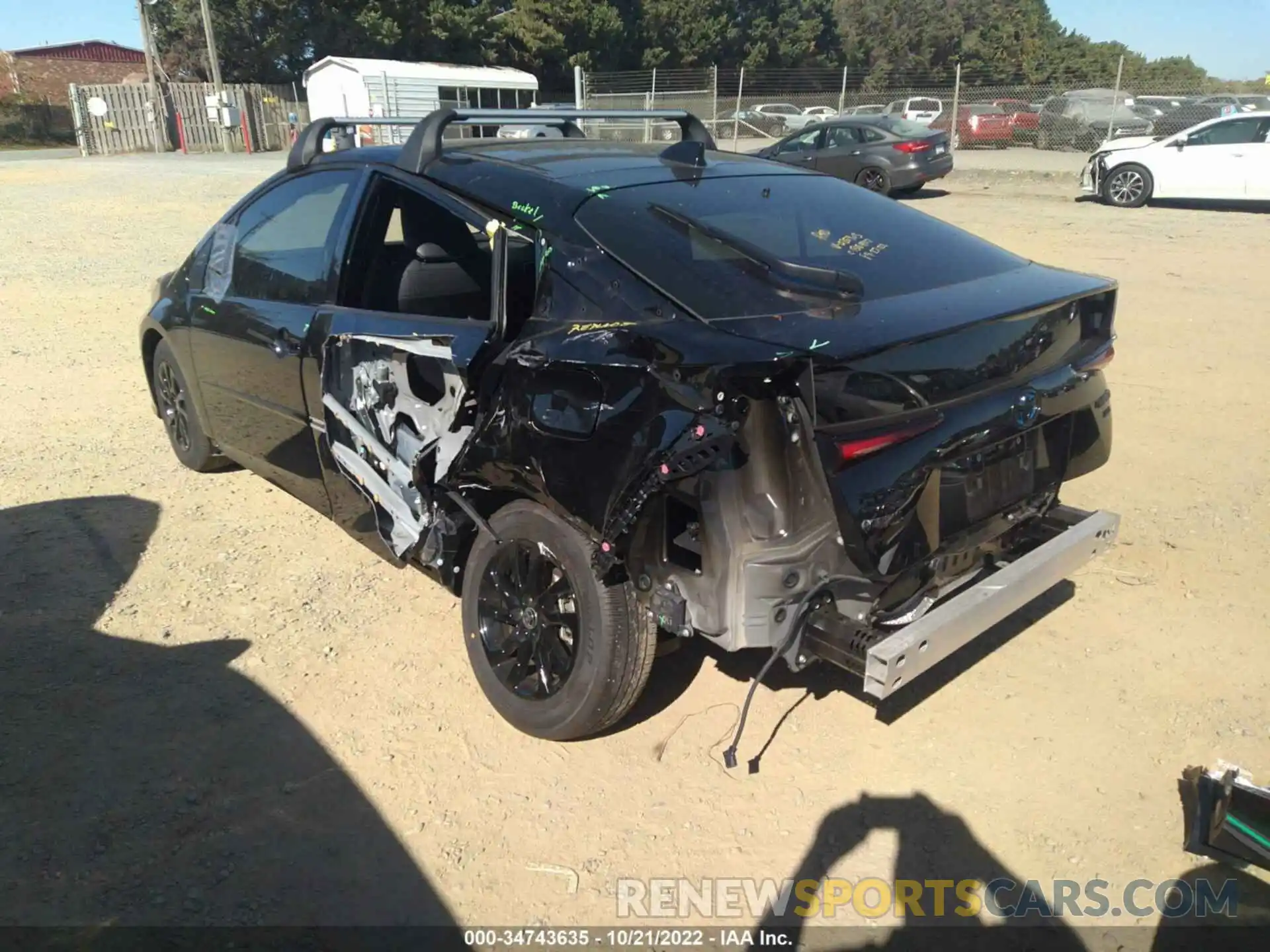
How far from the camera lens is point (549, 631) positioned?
298 cm

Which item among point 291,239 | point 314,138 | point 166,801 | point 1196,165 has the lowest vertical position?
point 166,801

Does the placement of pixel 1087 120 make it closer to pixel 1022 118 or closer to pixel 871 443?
pixel 1022 118

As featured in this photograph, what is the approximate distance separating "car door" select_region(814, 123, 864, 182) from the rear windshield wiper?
15.6 metres

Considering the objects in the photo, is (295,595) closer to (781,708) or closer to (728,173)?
(781,708)

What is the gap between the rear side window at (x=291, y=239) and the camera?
3.72m

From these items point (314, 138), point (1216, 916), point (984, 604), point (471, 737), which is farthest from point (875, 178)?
point (1216, 916)

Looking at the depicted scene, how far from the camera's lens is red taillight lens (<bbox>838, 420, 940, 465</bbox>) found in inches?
92.7

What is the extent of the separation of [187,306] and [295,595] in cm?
163

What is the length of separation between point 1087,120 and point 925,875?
25.7 m

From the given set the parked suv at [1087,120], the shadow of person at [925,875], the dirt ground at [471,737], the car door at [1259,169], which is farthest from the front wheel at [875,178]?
the shadow of person at [925,875]

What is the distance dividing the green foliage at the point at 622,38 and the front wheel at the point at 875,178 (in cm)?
1308

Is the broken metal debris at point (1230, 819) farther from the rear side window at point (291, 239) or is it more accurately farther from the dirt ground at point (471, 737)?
the rear side window at point (291, 239)

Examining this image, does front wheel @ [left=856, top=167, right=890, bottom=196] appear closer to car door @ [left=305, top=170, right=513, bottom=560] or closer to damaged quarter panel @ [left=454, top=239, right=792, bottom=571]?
car door @ [left=305, top=170, right=513, bottom=560]

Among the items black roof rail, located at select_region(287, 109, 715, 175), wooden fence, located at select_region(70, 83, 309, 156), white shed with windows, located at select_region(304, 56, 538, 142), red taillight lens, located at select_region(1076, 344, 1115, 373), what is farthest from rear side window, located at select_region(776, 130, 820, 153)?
wooden fence, located at select_region(70, 83, 309, 156)
